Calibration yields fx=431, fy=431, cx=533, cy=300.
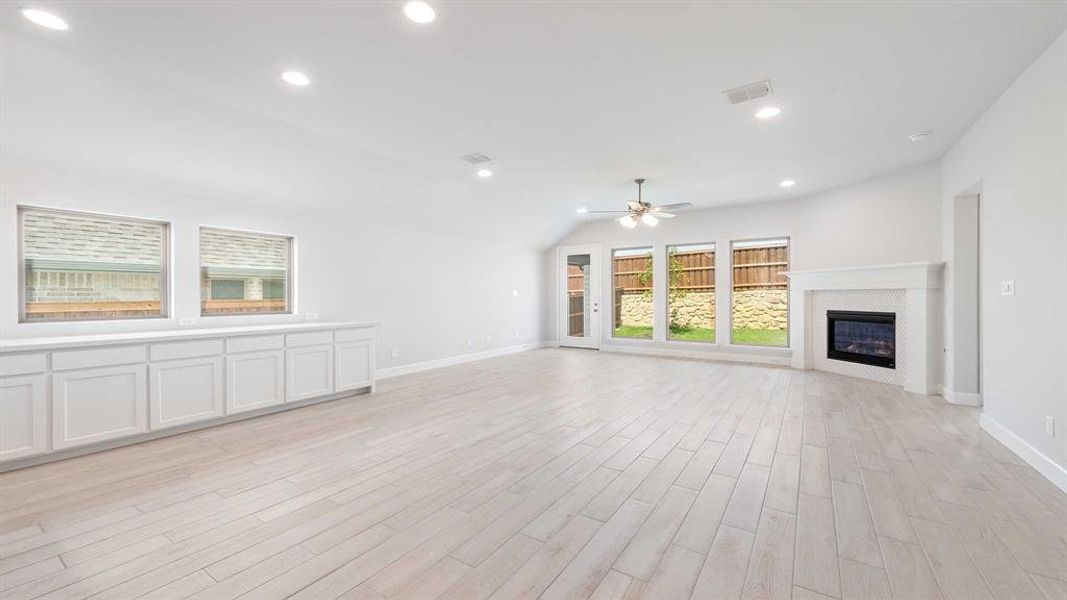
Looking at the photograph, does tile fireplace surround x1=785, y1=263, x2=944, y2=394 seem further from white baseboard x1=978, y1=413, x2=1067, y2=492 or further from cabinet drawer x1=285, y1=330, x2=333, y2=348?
cabinet drawer x1=285, y1=330, x2=333, y2=348

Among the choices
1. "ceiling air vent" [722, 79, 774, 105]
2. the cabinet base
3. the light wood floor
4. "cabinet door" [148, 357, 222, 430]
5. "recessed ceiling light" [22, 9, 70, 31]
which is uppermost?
"ceiling air vent" [722, 79, 774, 105]

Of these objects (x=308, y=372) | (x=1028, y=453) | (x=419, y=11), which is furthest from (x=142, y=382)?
(x=1028, y=453)

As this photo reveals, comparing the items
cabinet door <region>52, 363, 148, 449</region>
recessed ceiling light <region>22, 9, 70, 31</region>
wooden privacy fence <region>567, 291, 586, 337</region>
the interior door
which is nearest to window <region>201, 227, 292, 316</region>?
cabinet door <region>52, 363, 148, 449</region>

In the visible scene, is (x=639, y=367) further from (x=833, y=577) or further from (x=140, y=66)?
(x=140, y=66)

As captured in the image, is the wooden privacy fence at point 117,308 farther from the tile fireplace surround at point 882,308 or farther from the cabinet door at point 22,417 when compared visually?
the tile fireplace surround at point 882,308

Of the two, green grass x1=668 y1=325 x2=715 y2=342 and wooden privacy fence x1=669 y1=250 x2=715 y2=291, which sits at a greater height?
wooden privacy fence x1=669 y1=250 x2=715 y2=291

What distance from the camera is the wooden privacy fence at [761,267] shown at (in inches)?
286

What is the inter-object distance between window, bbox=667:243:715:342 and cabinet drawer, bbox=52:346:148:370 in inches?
294

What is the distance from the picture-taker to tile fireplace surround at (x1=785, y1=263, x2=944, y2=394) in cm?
503

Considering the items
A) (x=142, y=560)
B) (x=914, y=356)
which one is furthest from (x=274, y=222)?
(x=914, y=356)

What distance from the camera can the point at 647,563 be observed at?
187 cm

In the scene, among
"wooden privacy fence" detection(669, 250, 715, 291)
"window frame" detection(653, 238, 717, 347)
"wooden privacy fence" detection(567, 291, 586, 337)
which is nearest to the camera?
"window frame" detection(653, 238, 717, 347)

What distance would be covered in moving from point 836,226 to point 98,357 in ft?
27.6

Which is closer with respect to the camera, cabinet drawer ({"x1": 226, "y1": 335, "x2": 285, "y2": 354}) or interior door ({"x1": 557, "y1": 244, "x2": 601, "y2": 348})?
cabinet drawer ({"x1": 226, "y1": 335, "x2": 285, "y2": 354})
